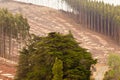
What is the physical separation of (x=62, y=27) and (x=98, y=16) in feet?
40.3

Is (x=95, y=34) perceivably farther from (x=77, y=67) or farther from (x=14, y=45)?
(x=77, y=67)

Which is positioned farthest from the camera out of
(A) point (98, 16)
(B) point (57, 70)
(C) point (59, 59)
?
(A) point (98, 16)

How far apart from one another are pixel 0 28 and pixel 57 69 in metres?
32.6

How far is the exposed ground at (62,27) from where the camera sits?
261 ft

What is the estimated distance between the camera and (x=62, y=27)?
308ft

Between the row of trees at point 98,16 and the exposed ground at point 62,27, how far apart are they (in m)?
2.70

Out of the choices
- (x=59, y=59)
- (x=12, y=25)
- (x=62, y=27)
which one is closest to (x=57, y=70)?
(x=59, y=59)

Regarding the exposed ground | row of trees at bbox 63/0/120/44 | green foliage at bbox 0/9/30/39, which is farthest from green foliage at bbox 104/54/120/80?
row of trees at bbox 63/0/120/44

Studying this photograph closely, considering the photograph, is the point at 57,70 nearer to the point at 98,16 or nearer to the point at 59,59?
the point at 59,59

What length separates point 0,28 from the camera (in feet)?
182

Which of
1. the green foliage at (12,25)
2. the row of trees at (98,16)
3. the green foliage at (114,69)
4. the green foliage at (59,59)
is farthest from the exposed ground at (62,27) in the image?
the green foliage at (59,59)

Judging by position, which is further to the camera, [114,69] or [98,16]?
[98,16]

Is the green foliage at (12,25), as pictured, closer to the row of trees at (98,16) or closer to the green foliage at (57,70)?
the green foliage at (57,70)

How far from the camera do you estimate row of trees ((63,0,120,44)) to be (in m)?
87.7
